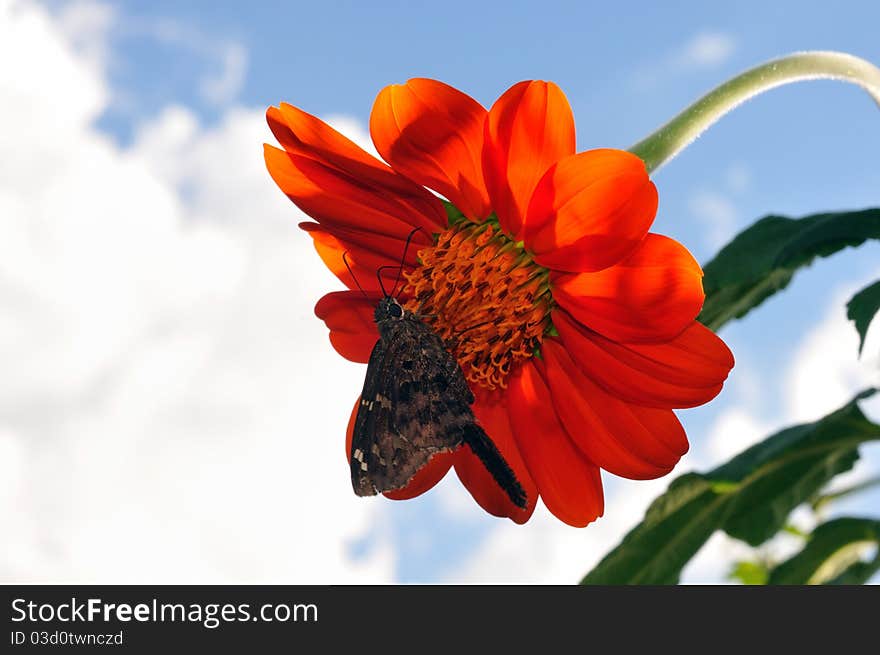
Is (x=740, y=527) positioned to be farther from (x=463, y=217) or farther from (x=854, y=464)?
(x=463, y=217)

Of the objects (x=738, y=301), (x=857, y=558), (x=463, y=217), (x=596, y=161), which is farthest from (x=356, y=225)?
(x=857, y=558)

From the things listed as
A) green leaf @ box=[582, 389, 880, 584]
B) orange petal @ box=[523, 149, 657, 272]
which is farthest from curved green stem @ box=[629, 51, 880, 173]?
green leaf @ box=[582, 389, 880, 584]

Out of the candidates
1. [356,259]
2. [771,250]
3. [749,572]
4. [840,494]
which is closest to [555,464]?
[356,259]

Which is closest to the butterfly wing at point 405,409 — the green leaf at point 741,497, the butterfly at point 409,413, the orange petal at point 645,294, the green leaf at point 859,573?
the butterfly at point 409,413

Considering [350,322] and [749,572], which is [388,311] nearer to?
[350,322]

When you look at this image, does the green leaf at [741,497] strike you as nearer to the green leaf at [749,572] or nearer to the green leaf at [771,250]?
the green leaf at [771,250]
